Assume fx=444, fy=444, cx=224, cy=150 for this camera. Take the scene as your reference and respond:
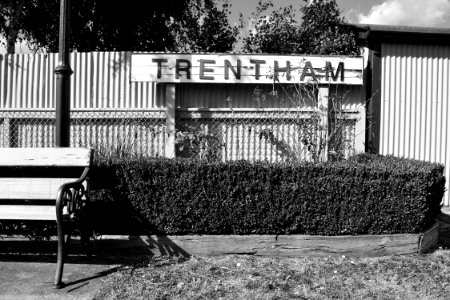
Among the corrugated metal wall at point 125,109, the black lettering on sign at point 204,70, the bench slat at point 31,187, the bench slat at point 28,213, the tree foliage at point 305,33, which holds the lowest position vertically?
the bench slat at point 28,213

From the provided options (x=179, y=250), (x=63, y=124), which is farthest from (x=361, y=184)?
(x=63, y=124)

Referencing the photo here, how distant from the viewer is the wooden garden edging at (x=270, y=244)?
→ 15.9ft

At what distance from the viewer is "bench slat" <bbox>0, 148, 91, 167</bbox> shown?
4.75 meters

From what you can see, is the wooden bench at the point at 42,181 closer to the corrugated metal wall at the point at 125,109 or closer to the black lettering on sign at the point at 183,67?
the corrugated metal wall at the point at 125,109

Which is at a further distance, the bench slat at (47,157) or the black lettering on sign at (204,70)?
the black lettering on sign at (204,70)

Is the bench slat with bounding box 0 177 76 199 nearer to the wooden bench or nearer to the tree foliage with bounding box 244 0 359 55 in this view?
the wooden bench

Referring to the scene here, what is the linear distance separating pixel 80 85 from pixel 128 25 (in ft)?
24.3

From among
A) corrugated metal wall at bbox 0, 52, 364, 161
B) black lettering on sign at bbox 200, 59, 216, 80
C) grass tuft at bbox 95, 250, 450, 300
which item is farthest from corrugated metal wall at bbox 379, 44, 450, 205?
grass tuft at bbox 95, 250, 450, 300

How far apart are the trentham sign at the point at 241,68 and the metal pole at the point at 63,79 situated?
7.15 ft

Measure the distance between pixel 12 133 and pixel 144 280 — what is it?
447 centimetres

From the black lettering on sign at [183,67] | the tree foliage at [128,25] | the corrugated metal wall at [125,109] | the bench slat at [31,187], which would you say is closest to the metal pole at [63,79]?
the bench slat at [31,187]

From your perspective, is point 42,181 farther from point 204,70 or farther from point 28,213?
point 204,70

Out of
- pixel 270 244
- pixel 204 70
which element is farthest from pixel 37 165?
pixel 204 70

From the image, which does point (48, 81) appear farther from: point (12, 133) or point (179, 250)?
point (179, 250)
